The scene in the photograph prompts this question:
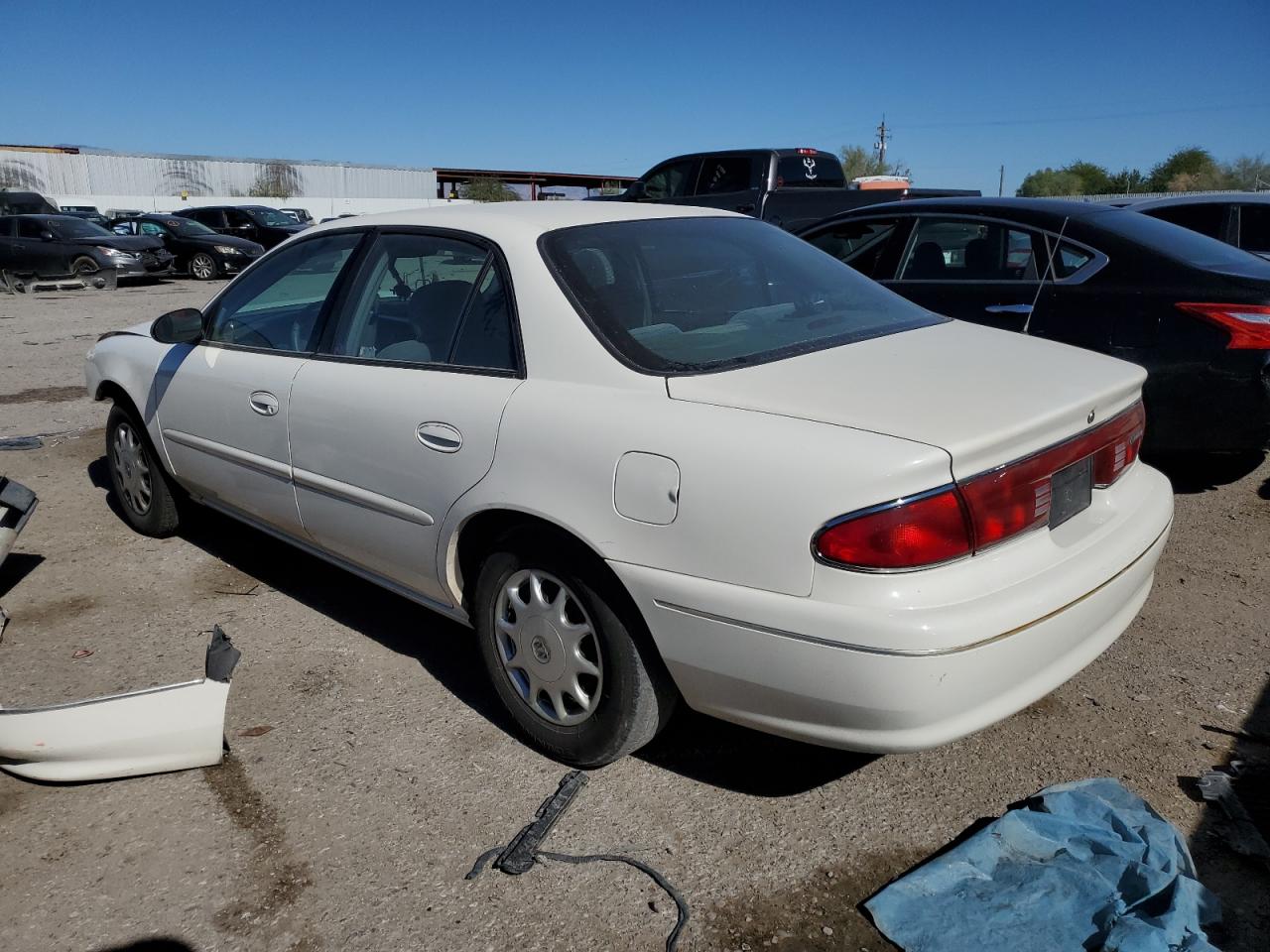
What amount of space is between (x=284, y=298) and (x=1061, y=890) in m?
3.38

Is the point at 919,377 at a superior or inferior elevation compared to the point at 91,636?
superior

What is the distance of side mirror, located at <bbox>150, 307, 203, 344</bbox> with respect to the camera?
13.7 feet

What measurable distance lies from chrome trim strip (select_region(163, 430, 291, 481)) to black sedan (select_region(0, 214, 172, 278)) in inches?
690

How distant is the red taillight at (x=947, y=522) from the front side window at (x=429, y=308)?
1188mm

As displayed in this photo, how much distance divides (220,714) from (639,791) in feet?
3.97

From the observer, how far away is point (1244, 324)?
4500 millimetres

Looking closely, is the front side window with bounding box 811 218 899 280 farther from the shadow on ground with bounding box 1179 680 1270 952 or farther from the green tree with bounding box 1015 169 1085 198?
the green tree with bounding box 1015 169 1085 198

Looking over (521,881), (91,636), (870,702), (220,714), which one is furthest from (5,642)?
(870,702)

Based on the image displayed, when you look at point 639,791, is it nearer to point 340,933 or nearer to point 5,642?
point 340,933

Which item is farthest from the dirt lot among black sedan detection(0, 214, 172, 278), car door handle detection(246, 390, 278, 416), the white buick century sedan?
black sedan detection(0, 214, 172, 278)

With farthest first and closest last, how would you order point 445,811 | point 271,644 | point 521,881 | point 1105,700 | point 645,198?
point 645,198, point 271,644, point 1105,700, point 445,811, point 521,881

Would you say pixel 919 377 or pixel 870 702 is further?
pixel 919 377

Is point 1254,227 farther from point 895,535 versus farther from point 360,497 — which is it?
point 360,497

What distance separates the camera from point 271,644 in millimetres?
3844
